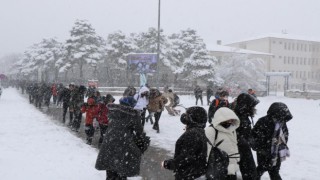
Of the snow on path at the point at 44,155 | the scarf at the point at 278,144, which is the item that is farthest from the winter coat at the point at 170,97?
the scarf at the point at 278,144

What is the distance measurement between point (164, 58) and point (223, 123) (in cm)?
4367

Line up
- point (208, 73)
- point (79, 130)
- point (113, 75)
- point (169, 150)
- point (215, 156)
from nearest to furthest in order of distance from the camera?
point (215, 156)
point (169, 150)
point (79, 130)
point (208, 73)
point (113, 75)

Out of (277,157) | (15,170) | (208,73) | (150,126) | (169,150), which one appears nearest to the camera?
(277,157)

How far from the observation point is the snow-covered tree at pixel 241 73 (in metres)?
50.0

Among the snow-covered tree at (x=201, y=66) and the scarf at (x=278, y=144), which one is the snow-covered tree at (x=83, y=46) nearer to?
the snow-covered tree at (x=201, y=66)

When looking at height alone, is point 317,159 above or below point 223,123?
below

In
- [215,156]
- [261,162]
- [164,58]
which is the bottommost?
[261,162]

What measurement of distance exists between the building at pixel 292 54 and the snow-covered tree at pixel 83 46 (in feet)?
130

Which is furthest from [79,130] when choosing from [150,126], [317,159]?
[317,159]

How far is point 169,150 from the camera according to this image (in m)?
9.50

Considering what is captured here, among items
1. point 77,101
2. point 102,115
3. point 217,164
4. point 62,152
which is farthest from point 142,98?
point 217,164

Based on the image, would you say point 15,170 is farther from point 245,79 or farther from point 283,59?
point 283,59

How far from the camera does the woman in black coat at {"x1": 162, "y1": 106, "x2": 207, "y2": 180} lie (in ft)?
12.6

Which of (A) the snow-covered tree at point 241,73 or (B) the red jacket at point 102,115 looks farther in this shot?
(A) the snow-covered tree at point 241,73
